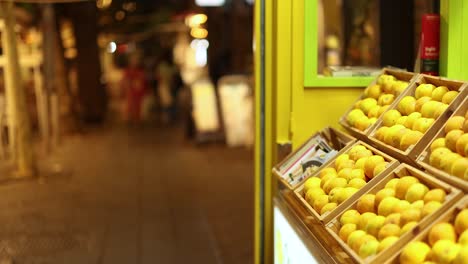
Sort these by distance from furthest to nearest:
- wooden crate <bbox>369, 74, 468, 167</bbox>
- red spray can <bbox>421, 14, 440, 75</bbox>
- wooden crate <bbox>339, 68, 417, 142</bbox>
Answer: red spray can <bbox>421, 14, 440, 75</bbox> < wooden crate <bbox>339, 68, 417, 142</bbox> < wooden crate <bbox>369, 74, 468, 167</bbox>

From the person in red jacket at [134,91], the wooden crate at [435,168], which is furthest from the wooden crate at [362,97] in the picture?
the person in red jacket at [134,91]

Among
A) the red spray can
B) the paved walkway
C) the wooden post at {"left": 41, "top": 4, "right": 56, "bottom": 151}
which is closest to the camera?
the red spray can

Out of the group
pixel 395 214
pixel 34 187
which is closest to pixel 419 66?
pixel 395 214

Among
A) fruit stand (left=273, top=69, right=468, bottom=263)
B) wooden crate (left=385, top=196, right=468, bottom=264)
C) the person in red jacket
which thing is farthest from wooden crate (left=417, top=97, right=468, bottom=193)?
the person in red jacket

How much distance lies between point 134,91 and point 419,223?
16654mm

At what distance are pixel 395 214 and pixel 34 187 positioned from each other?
7.82 meters

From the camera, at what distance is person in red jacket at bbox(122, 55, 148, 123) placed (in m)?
19.0

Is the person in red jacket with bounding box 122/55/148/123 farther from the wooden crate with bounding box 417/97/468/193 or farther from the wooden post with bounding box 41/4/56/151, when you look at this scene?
the wooden crate with bounding box 417/97/468/193

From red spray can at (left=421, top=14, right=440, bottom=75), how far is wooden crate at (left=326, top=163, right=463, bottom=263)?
119 cm

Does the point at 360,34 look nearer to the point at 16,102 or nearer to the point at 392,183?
the point at 16,102

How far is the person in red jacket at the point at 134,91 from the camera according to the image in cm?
1897

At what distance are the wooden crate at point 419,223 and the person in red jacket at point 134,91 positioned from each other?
52.6 feet

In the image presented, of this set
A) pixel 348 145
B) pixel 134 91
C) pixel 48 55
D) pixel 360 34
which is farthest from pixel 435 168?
pixel 134 91

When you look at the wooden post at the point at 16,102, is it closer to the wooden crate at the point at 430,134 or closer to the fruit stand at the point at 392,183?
the fruit stand at the point at 392,183
